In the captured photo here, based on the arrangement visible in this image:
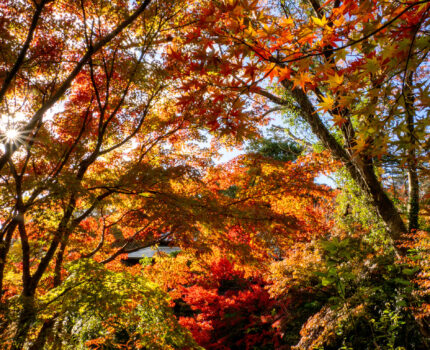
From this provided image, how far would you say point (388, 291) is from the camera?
14.3 ft

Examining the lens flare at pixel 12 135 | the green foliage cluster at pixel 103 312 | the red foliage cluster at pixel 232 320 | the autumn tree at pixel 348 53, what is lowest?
the red foliage cluster at pixel 232 320

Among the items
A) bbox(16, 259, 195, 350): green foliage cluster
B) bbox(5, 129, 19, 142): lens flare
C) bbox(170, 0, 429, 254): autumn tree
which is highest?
bbox(5, 129, 19, 142): lens flare

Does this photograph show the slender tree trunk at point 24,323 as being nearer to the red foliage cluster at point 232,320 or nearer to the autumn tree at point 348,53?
the autumn tree at point 348,53

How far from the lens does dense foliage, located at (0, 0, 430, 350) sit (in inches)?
64.2

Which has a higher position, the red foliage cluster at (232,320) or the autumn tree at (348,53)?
the autumn tree at (348,53)

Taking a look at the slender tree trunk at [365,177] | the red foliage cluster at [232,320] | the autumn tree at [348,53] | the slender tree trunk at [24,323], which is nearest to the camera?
the autumn tree at [348,53]

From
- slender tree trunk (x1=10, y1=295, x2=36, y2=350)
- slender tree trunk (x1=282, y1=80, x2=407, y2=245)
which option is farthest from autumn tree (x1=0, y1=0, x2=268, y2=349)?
slender tree trunk (x1=282, y1=80, x2=407, y2=245)

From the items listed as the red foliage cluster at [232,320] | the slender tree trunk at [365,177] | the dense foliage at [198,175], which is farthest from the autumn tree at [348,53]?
the red foliage cluster at [232,320]

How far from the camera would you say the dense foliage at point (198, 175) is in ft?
5.35

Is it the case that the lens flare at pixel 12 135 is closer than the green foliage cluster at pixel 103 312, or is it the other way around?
the green foliage cluster at pixel 103 312

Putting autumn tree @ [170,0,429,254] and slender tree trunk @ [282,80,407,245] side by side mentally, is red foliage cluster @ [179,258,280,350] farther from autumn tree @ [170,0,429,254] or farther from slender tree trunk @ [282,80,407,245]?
autumn tree @ [170,0,429,254]

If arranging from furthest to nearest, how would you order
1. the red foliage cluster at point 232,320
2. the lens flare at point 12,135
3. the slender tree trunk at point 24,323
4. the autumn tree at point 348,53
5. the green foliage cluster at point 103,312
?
the red foliage cluster at point 232,320 < the lens flare at point 12,135 < the green foliage cluster at point 103,312 < the slender tree trunk at point 24,323 < the autumn tree at point 348,53

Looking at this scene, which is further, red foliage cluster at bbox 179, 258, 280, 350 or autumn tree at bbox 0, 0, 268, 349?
red foliage cluster at bbox 179, 258, 280, 350

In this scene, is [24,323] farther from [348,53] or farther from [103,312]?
[348,53]
